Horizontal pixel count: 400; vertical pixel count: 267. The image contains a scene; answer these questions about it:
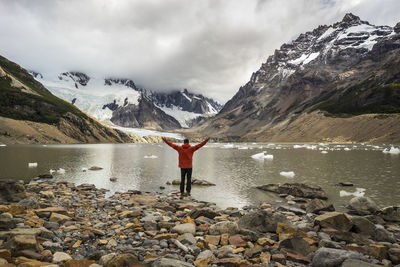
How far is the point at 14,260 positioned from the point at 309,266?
6781 millimetres

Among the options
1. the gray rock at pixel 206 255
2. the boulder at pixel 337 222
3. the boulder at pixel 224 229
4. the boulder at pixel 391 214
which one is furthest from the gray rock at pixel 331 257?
the boulder at pixel 391 214

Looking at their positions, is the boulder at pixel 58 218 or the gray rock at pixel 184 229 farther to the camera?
the boulder at pixel 58 218

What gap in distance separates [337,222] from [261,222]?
2701 millimetres

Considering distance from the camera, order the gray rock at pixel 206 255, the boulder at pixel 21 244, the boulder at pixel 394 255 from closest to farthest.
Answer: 1. the boulder at pixel 21 244
2. the gray rock at pixel 206 255
3. the boulder at pixel 394 255

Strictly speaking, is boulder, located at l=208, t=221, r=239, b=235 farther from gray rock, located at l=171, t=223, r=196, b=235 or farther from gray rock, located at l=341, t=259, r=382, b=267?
gray rock, located at l=341, t=259, r=382, b=267

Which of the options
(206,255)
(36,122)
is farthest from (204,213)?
(36,122)

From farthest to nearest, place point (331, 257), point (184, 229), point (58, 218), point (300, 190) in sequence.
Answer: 1. point (300, 190)
2. point (58, 218)
3. point (184, 229)
4. point (331, 257)

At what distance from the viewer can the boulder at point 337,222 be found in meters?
8.84

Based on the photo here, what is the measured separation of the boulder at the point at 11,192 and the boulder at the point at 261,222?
11228 millimetres

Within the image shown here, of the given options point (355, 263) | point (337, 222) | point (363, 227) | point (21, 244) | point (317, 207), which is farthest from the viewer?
point (317, 207)

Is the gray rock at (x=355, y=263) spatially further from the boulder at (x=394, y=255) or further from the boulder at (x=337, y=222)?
the boulder at (x=337, y=222)

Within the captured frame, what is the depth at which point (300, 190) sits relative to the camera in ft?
56.7

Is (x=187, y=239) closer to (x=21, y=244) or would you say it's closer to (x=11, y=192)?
(x=21, y=244)

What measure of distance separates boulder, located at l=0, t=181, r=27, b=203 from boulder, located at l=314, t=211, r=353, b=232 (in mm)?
14036
